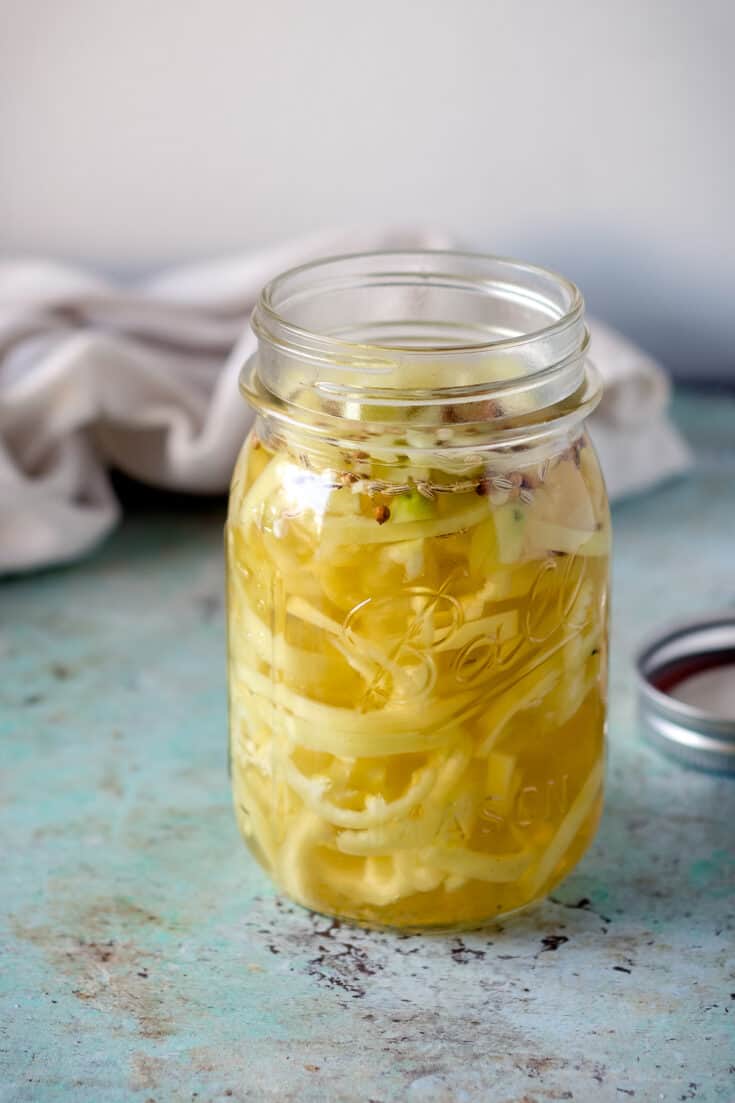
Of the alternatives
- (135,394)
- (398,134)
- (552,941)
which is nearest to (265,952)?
(552,941)

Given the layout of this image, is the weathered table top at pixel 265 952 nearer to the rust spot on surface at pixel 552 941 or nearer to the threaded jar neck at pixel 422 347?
the rust spot on surface at pixel 552 941

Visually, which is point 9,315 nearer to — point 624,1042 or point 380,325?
point 380,325

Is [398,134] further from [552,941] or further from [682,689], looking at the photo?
[552,941]

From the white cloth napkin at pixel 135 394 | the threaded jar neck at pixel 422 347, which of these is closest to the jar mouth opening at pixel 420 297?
the threaded jar neck at pixel 422 347

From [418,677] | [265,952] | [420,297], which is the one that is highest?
[420,297]

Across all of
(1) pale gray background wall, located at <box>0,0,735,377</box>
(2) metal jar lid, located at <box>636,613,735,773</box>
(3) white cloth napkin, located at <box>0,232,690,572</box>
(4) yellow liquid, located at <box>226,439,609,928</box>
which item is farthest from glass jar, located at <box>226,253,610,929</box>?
(1) pale gray background wall, located at <box>0,0,735,377</box>

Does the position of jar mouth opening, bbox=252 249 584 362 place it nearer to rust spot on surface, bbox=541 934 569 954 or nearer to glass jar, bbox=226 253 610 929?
glass jar, bbox=226 253 610 929
